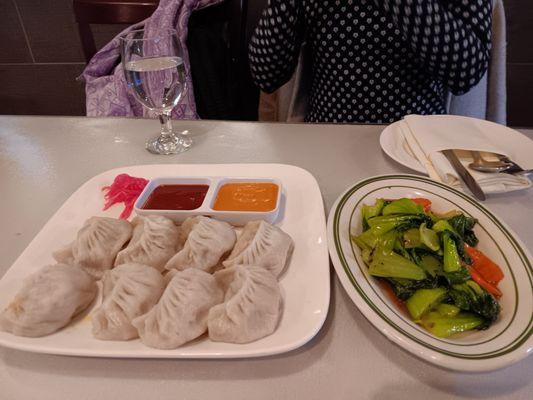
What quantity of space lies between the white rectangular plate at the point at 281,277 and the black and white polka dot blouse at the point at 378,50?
72cm

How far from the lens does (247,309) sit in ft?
2.35

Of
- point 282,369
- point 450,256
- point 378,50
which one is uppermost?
point 378,50

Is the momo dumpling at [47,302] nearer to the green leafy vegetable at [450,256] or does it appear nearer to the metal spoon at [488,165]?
the green leafy vegetable at [450,256]

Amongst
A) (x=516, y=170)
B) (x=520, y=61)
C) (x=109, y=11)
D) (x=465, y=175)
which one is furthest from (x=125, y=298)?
(x=520, y=61)

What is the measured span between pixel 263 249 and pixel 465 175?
679mm

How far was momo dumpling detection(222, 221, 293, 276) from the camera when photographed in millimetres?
854

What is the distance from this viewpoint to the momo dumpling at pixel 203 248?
88 cm

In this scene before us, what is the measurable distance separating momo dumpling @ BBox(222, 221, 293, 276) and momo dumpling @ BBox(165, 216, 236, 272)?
0.03 meters

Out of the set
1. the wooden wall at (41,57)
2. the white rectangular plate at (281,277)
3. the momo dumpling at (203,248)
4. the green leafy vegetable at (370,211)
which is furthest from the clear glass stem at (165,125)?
the wooden wall at (41,57)

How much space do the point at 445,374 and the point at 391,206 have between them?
394 mm

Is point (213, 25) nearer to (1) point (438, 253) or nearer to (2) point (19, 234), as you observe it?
(2) point (19, 234)

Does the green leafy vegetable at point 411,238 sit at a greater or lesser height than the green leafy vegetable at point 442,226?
lesser

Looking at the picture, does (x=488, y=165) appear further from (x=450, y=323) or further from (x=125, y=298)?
(x=125, y=298)

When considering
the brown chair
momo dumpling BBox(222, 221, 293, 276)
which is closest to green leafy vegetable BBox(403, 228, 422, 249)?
momo dumpling BBox(222, 221, 293, 276)
